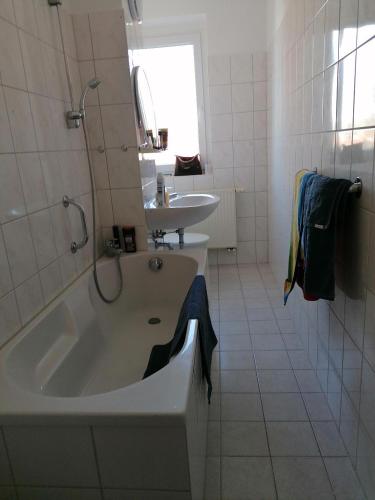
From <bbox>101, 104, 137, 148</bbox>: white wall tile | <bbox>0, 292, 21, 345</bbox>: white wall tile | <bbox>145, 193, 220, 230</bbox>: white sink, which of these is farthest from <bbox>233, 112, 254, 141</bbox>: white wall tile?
<bbox>0, 292, 21, 345</bbox>: white wall tile

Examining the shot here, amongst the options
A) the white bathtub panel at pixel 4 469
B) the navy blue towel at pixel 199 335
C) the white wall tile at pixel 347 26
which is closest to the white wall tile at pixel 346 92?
the white wall tile at pixel 347 26

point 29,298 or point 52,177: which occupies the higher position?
point 52,177

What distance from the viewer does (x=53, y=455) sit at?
986 mm

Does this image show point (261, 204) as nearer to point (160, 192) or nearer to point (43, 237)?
point (160, 192)

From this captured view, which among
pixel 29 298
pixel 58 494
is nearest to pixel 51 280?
pixel 29 298

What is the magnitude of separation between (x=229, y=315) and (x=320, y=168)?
136 cm

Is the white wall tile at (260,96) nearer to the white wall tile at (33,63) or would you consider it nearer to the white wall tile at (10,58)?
the white wall tile at (33,63)

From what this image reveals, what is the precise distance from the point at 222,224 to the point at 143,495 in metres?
2.81

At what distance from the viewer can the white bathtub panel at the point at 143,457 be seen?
0.93 m

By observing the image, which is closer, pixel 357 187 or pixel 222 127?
pixel 357 187

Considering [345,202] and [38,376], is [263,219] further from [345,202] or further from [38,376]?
[38,376]

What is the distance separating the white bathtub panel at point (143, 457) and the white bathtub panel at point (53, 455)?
0.14 ft

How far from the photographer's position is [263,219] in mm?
3619

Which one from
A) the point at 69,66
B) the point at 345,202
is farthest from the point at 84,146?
the point at 345,202
